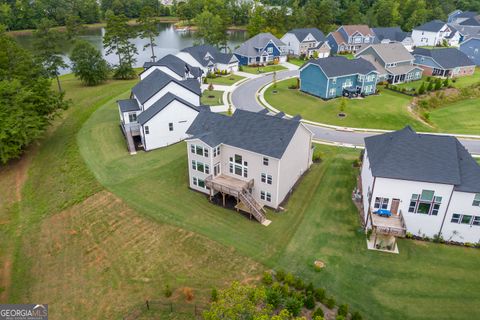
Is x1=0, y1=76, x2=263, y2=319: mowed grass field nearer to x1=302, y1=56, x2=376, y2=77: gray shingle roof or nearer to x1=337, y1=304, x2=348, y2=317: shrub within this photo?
x1=337, y1=304, x2=348, y2=317: shrub

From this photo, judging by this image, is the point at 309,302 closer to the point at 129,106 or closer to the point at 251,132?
the point at 251,132

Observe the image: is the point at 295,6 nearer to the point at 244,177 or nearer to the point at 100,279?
the point at 244,177

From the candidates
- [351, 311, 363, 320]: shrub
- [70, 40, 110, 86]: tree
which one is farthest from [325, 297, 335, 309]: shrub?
[70, 40, 110, 86]: tree

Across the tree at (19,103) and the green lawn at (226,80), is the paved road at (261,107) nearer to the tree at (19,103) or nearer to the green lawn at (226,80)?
the green lawn at (226,80)

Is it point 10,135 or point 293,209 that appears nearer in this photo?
point 293,209

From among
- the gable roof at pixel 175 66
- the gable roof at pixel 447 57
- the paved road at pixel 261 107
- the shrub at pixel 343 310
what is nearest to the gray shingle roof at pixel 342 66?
the paved road at pixel 261 107

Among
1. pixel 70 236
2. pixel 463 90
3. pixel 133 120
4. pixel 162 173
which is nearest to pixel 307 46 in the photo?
pixel 463 90

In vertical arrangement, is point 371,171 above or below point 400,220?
above
